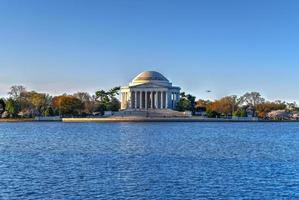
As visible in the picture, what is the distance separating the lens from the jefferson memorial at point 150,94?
483 ft

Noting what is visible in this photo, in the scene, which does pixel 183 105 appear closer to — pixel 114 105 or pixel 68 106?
pixel 114 105

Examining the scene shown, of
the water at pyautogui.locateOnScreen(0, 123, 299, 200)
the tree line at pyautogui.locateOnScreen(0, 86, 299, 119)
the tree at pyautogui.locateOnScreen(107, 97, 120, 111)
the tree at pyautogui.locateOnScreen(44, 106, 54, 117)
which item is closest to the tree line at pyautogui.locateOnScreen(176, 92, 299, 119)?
the tree line at pyautogui.locateOnScreen(0, 86, 299, 119)

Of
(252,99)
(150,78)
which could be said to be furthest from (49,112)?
(252,99)

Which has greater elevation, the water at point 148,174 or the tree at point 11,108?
the tree at point 11,108

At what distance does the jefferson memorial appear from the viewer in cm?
14712

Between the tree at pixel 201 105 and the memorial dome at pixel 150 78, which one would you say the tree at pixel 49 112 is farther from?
the tree at pixel 201 105

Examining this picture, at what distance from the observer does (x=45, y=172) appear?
2736cm

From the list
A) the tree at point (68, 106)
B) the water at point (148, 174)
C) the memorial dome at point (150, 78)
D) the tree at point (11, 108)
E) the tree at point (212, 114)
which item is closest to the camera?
the water at point (148, 174)

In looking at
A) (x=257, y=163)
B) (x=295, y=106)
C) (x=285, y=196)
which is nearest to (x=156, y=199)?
(x=285, y=196)

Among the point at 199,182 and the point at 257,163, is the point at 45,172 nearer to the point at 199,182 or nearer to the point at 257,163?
the point at 199,182

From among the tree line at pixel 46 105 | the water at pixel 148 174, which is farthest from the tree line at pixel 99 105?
the water at pixel 148 174

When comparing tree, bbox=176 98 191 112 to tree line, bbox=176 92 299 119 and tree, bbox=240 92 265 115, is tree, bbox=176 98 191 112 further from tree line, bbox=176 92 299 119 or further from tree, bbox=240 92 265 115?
tree, bbox=240 92 265 115

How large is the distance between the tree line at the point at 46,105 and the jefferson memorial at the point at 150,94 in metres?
5.06

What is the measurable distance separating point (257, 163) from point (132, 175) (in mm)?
9018
